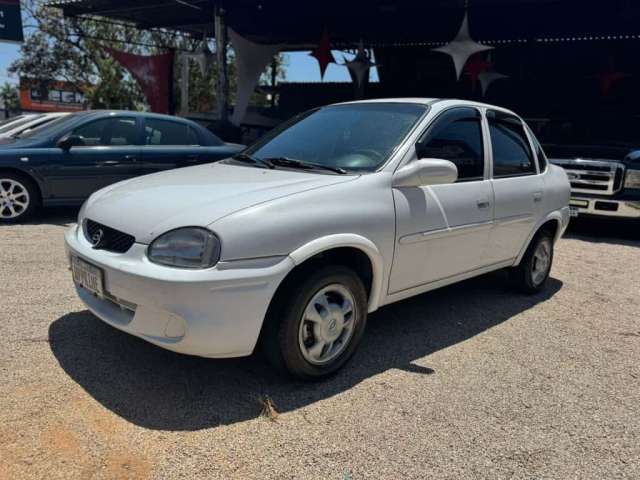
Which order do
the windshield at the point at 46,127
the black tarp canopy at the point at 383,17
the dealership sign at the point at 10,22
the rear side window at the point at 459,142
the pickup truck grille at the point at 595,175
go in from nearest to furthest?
the rear side window at the point at 459,142 → the windshield at the point at 46,127 → the pickup truck grille at the point at 595,175 → the black tarp canopy at the point at 383,17 → the dealership sign at the point at 10,22

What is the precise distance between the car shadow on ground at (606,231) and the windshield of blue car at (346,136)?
5.27 metres

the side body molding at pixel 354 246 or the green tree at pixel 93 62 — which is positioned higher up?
the green tree at pixel 93 62

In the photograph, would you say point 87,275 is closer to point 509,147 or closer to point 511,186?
point 511,186

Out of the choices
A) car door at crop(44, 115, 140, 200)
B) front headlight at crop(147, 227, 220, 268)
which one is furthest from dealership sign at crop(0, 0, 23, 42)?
front headlight at crop(147, 227, 220, 268)

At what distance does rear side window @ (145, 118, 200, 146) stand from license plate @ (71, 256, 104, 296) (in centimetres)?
474

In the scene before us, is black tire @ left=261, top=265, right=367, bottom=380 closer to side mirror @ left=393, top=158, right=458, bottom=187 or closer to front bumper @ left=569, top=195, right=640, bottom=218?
side mirror @ left=393, top=158, right=458, bottom=187

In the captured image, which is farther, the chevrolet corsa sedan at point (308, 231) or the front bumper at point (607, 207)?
the front bumper at point (607, 207)

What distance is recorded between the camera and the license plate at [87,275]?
2.91m

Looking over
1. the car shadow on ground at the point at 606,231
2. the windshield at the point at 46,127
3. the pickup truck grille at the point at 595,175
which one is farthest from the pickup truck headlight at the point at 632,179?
the windshield at the point at 46,127

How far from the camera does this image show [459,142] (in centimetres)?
399

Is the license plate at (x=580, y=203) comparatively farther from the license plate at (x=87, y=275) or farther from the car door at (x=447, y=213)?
the license plate at (x=87, y=275)

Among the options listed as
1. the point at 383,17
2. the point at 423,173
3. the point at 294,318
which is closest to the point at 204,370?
the point at 294,318

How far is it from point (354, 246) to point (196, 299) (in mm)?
951

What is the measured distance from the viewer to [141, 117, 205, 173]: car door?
754 centimetres
